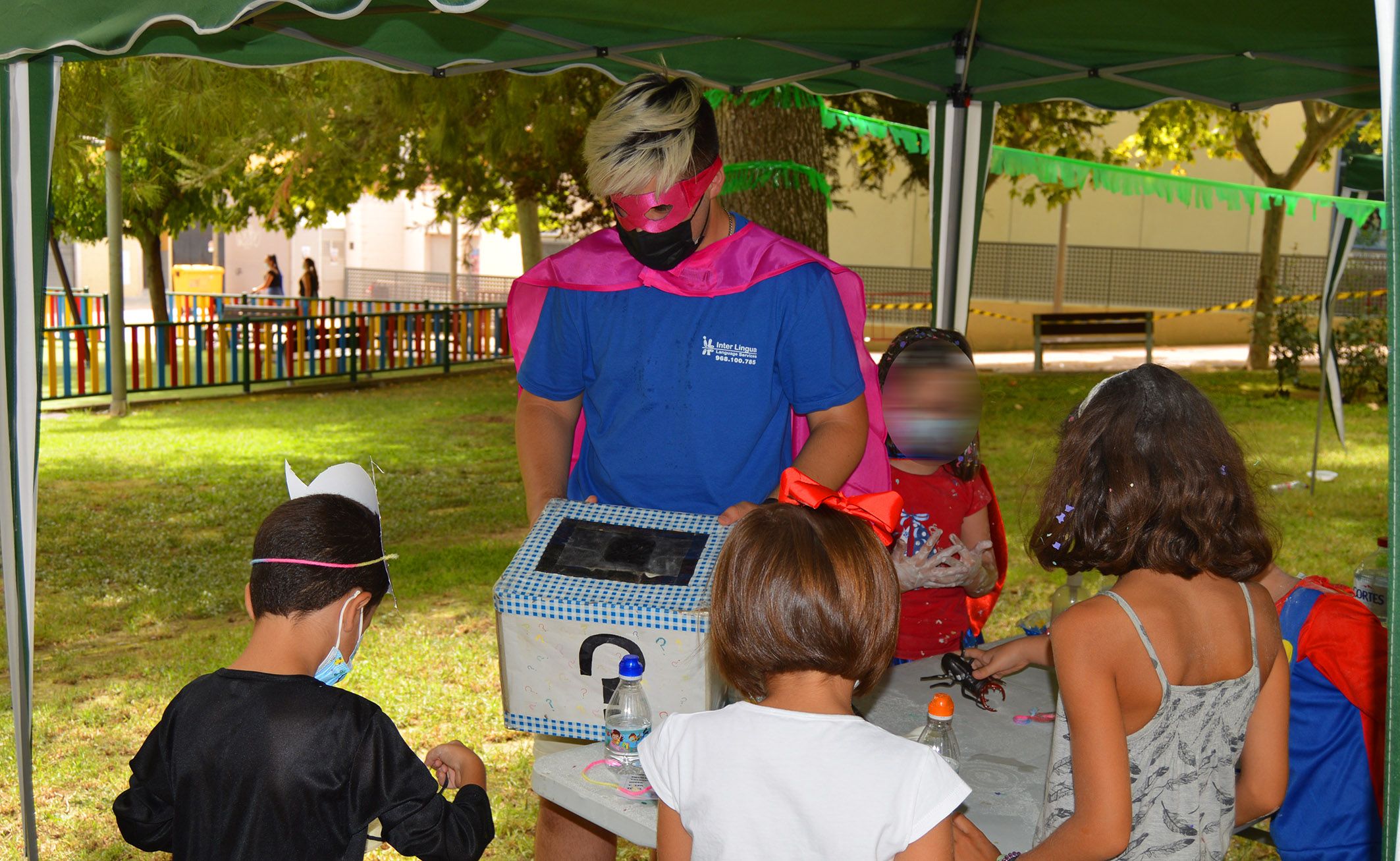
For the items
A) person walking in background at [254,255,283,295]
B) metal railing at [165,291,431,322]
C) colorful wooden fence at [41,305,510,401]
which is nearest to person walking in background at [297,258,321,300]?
person walking in background at [254,255,283,295]

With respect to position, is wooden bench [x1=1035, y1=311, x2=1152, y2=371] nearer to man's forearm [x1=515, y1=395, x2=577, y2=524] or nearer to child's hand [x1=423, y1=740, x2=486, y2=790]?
man's forearm [x1=515, y1=395, x2=577, y2=524]

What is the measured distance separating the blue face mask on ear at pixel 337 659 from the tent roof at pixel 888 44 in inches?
74.3

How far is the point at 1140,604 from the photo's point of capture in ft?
5.50

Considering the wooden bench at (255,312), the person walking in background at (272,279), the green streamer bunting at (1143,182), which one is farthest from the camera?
the person walking in background at (272,279)

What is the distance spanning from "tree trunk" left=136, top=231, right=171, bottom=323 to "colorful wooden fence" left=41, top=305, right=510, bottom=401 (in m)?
0.70

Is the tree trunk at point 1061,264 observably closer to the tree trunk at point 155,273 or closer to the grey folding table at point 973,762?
the tree trunk at point 155,273

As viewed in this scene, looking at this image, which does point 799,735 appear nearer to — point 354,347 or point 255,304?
point 354,347

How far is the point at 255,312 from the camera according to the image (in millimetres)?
18703

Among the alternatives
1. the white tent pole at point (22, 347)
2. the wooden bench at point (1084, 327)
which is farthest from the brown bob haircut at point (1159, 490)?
the wooden bench at point (1084, 327)

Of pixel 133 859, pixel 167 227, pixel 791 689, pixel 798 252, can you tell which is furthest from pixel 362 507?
pixel 167 227

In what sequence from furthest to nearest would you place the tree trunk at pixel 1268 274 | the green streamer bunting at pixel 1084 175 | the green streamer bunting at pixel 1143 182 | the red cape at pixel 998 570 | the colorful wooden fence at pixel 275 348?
the tree trunk at pixel 1268 274 < the colorful wooden fence at pixel 275 348 < the green streamer bunting at pixel 1143 182 < the green streamer bunting at pixel 1084 175 < the red cape at pixel 998 570

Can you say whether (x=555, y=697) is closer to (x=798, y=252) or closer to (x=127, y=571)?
(x=798, y=252)

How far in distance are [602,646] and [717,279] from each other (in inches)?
34.4

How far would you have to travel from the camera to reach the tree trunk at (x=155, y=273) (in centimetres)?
1719
